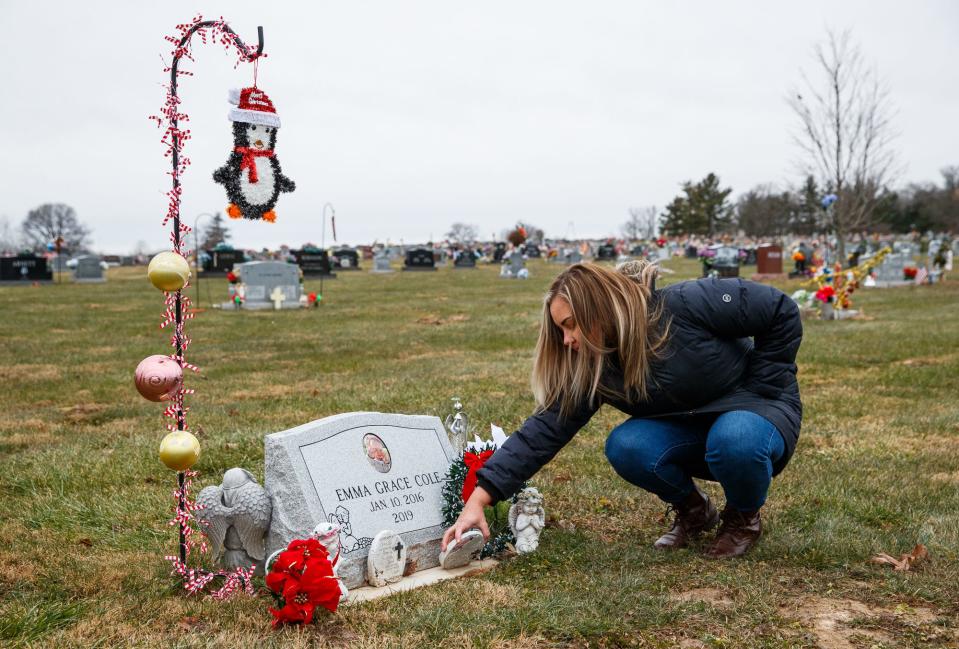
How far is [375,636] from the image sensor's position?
9.22ft

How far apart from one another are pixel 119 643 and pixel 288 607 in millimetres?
567

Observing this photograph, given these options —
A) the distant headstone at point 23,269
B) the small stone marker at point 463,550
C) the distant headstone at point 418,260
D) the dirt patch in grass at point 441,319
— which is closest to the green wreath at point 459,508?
the small stone marker at point 463,550

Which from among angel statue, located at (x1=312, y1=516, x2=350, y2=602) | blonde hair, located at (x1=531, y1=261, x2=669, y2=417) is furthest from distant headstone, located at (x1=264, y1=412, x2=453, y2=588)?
blonde hair, located at (x1=531, y1=261, x2=669, y2=417)

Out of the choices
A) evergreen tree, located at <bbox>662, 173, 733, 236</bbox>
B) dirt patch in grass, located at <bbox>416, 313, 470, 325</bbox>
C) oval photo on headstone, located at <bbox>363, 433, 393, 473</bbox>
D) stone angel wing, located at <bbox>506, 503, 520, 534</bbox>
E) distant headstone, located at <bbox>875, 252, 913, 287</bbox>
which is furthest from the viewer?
evergreen tree, located at <bbox>662, 173, 733, 236</bbox>

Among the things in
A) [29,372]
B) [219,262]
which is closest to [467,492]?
[29,372]

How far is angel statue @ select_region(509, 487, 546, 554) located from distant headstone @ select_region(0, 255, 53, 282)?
102 feet

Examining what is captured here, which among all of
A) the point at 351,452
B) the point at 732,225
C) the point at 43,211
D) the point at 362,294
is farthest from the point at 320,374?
the point at 43,211

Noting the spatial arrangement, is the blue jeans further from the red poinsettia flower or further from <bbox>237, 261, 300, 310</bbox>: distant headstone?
<bbox>237, 261, 300, 310</bbox>: distant headstone

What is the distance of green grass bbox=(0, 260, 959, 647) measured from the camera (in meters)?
2.87

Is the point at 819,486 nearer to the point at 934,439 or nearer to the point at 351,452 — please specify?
the point at 934,439

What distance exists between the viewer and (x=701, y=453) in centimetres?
370

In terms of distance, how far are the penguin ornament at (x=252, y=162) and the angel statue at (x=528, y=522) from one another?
1645 mm

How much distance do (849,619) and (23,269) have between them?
32514 millimetres

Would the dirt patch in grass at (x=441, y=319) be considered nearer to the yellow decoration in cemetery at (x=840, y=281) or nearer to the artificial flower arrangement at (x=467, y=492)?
the yellow decoration in cemetery at (x=840, y=281)
